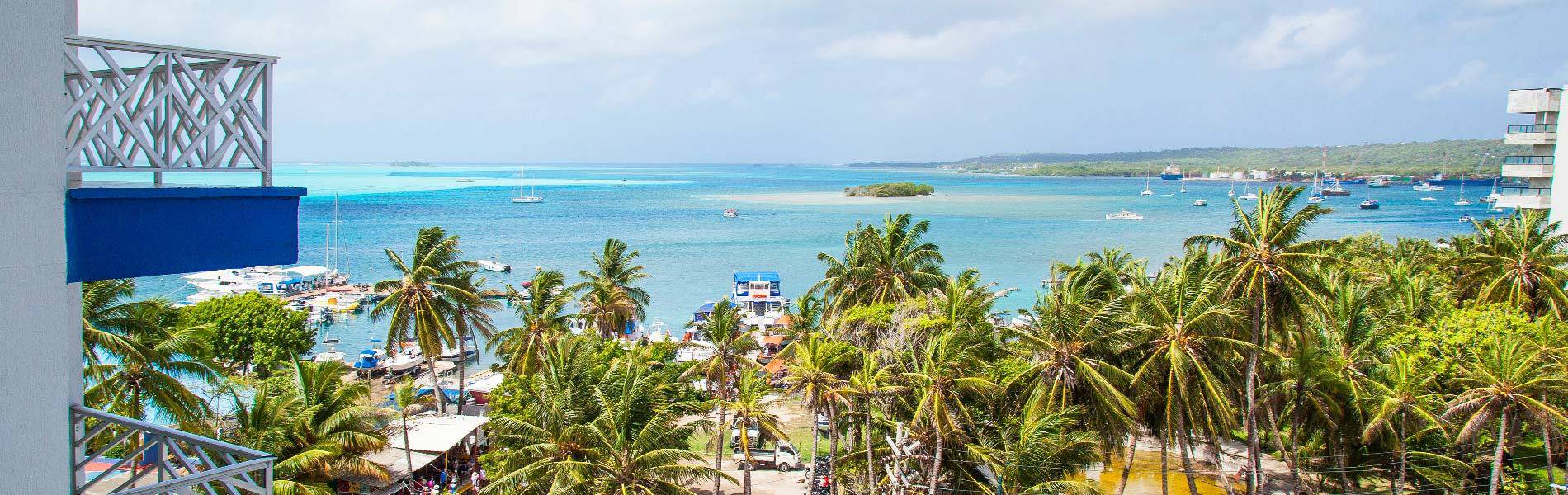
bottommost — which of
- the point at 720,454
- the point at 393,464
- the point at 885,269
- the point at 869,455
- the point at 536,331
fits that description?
the point at 393,464

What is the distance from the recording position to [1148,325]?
67.8 ft

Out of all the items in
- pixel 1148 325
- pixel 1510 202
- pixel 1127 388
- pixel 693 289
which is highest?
pixel 1510 202

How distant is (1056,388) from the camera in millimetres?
20672

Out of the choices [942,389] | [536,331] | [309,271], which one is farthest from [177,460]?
[309,271]

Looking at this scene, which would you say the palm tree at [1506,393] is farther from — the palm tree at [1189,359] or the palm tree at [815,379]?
the palm tree at [815,379]

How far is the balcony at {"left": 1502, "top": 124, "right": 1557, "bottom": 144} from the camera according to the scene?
144 feet

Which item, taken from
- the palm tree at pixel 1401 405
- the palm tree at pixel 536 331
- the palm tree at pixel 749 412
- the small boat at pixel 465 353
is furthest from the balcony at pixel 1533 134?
the small boat at pixel 465 353

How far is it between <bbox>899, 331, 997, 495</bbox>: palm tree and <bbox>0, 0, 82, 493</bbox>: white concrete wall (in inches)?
661

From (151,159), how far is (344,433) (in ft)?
47.8

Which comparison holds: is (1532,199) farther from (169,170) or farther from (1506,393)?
(169,170)

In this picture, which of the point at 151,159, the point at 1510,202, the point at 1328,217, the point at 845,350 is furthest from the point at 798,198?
the point at 151,159

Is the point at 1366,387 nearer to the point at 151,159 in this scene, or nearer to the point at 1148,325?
the point at 1148,325

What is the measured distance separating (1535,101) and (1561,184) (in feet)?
14.5

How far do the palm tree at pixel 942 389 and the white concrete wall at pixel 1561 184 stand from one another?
3636 centimetres
